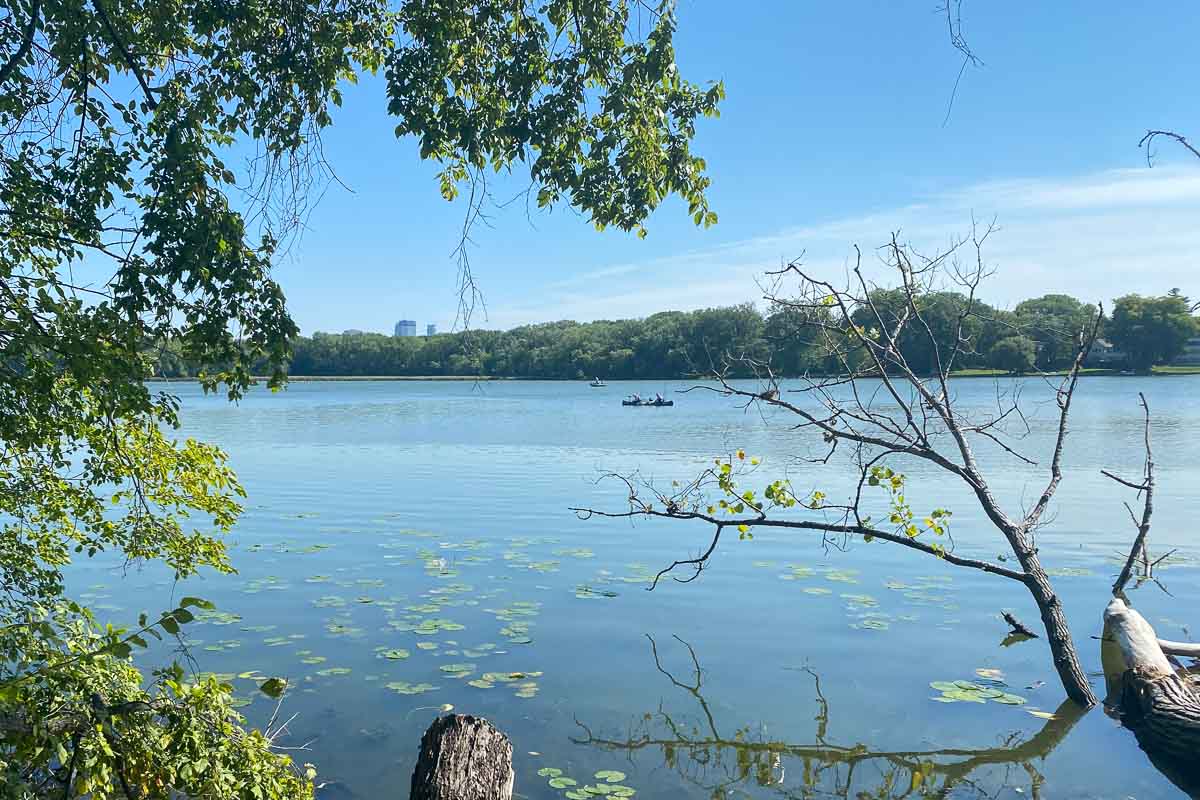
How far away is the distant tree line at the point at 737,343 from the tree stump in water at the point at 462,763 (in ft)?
7.10

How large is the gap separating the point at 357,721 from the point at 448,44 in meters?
5.27

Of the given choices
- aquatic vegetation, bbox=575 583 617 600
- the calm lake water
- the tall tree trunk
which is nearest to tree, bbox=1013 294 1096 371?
the calm lake water

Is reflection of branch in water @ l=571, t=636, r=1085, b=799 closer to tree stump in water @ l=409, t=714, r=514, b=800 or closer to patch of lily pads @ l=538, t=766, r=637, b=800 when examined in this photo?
patch of lily pads @ l=538, t=766, r=637, b=800

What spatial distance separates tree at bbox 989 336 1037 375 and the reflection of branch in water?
3161mm

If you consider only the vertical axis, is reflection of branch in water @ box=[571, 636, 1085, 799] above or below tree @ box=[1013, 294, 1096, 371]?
below

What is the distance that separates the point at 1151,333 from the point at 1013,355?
89.4 metres

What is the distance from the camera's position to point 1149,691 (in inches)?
283

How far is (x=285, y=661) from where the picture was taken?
29.2ft

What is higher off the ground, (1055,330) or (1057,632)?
(1055,330)

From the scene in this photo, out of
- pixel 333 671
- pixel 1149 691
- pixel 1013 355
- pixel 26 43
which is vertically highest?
pixel 26 43

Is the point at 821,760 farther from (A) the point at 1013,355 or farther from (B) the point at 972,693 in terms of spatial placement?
(A) the point at 1013,355

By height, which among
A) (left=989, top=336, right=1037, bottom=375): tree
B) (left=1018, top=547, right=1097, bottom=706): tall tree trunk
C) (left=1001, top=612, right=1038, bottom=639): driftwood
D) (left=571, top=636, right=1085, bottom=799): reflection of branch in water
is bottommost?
(left=571, top=636, right=1085, bottom=799): reflection of branch in water

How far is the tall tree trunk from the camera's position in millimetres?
7613

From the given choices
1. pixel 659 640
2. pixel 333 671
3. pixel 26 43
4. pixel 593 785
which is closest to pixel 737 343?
pixel 659 640
